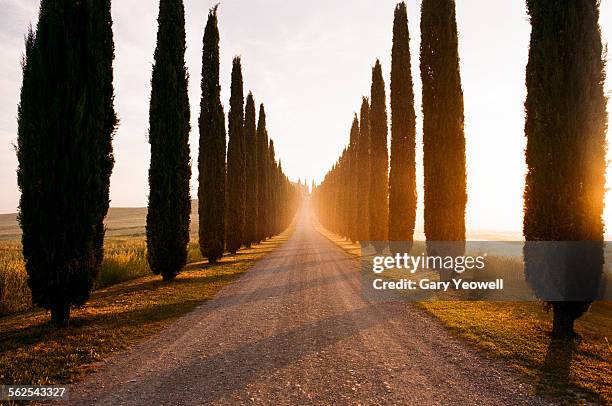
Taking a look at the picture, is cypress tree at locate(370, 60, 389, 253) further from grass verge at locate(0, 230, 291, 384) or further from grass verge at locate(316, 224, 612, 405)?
grass verge at locate(316, 224, 612, 405)

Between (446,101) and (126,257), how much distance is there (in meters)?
14.5

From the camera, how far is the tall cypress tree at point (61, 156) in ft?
23.5

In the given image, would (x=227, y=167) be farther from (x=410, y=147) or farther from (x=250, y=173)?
(x=410, y=147)

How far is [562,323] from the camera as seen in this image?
6660mm

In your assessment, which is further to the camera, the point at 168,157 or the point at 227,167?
the point at 227,167

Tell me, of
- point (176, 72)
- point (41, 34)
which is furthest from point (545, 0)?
point (176, 72)

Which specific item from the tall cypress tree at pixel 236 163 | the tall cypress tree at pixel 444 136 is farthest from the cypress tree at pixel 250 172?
the tall cypress tree at pixel 444 136

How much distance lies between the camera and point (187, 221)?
13867 millimetres

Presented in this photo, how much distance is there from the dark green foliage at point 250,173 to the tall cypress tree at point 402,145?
13609 millimetres

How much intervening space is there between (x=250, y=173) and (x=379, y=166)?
1152cm

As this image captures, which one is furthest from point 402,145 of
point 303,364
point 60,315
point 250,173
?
point 60,315

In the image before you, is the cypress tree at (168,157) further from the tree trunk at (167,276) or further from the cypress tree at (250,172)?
the cypress tree at (250,172)

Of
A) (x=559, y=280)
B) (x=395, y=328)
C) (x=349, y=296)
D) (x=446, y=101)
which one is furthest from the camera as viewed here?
(x=446, y=101)

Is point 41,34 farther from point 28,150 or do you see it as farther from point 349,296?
point 349,296
